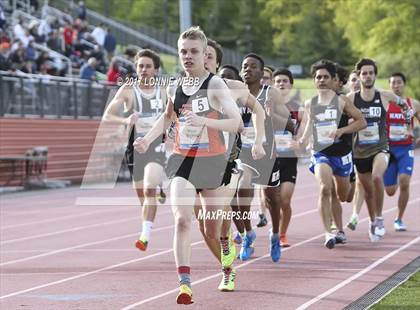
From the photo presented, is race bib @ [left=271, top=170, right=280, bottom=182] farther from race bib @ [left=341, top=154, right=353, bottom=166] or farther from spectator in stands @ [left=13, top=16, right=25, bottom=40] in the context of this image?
spectator in stands @ [left=13, top=16, right=25, bottom=40]

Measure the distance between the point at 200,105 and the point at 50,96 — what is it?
62.5 ft

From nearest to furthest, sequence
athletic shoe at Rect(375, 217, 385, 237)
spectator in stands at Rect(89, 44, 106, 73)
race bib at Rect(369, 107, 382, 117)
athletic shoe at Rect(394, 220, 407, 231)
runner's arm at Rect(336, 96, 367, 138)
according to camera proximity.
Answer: runner's arm at Rect(336, 96, 367, 138) < athletic shoe at Rect(375, 217, 385, 237) < race bib at Rect(369, 107, 382, 117) < athletic shoe at Rect(394, 220, 407, 231) < spectator in stands at Rect(89, 44, 106, 73)

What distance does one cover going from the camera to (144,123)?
12375mm

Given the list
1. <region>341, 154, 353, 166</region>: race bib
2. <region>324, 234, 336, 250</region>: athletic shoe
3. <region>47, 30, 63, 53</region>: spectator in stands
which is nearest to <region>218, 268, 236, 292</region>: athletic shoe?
<region>324, 234, 336, 250</region>: athletic shoe

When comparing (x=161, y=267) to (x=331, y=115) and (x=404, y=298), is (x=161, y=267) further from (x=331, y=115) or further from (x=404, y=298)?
(x=404, y=298)

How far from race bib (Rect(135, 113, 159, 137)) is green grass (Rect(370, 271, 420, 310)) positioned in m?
3.87

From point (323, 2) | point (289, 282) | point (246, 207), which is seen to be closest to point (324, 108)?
point (246, 207)

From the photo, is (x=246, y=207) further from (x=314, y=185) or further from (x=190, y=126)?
(x=314, y=185)

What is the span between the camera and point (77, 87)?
93.2 ft

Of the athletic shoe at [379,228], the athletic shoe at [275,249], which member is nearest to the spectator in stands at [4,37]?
the athletic shoe at [379,228]

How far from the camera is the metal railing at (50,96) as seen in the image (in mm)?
25219

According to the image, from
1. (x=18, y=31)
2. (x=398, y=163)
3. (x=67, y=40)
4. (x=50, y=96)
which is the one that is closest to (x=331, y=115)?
(x=398, y=163)

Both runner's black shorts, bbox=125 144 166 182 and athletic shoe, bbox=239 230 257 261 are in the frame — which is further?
runner's black shorts, bbox=125 144 166 182

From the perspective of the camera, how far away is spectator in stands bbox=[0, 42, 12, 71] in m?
25.7
